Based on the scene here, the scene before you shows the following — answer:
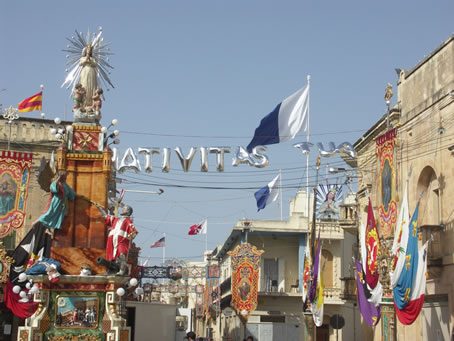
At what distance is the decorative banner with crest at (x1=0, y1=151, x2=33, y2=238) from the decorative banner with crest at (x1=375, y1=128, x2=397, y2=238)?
14989 mm

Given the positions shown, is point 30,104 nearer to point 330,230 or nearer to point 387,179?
point 387,179

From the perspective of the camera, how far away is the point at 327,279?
47219mm

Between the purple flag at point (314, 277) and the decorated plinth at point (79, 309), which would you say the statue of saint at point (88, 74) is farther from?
the purple flag at point (314, 277)

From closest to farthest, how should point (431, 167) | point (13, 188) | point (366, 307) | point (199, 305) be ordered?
point (366, 307), point (431, 167), point (13, 188), point (199, 305)

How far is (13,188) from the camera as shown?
98.1 ft

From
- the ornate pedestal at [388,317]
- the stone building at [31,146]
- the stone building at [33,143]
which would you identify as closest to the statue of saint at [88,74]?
the ornate pedestal at [388,317]

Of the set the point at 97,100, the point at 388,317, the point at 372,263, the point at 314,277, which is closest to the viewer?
the point at 97,100

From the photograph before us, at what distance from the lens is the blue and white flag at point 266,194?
3413 cm

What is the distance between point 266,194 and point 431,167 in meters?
10.4

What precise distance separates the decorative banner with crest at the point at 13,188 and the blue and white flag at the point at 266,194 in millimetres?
Answer: 11441

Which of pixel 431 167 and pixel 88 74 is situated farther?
pixel 431 167

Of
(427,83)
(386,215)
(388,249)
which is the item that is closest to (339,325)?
(386,215)

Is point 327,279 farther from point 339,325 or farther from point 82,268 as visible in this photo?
point 82,268

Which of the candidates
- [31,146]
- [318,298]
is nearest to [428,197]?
[318,298]
